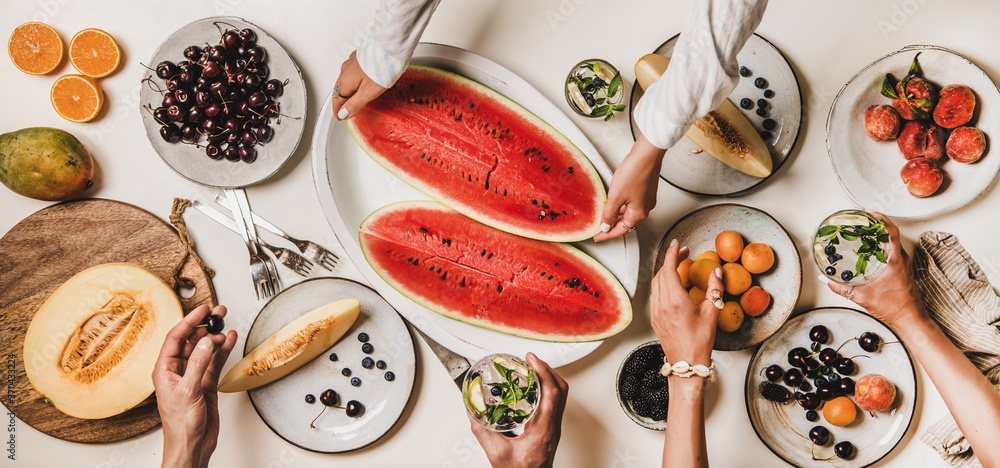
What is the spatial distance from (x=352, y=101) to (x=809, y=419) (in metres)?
1.77

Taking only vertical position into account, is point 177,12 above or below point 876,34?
below

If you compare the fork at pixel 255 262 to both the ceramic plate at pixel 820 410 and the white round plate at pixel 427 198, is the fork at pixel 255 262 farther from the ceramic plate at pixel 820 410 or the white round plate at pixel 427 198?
the ceramic plate at pixel 820 410

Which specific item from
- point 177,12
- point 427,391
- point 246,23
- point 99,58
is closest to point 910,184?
point 427,391

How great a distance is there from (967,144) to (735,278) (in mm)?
821

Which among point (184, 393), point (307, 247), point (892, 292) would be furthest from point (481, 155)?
point (892, 292)

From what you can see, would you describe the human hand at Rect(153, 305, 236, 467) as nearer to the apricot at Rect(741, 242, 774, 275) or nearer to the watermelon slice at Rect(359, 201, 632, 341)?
the watermelon slice at Rect(359, 201, 632, 341)

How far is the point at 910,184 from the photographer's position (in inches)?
66.6

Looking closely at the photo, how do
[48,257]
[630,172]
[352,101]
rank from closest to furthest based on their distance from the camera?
[630,172], [352,101], [48,257]

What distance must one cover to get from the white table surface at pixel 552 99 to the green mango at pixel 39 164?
0.12 meters

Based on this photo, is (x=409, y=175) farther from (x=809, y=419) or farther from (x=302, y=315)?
(x=809, y=419)

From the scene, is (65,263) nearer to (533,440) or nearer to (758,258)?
(533,440)

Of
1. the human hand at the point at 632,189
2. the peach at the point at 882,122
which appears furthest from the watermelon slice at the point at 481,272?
the peach at the point at 882,122

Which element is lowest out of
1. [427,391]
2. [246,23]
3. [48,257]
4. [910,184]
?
[48,257]

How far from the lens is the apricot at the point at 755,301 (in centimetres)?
165
